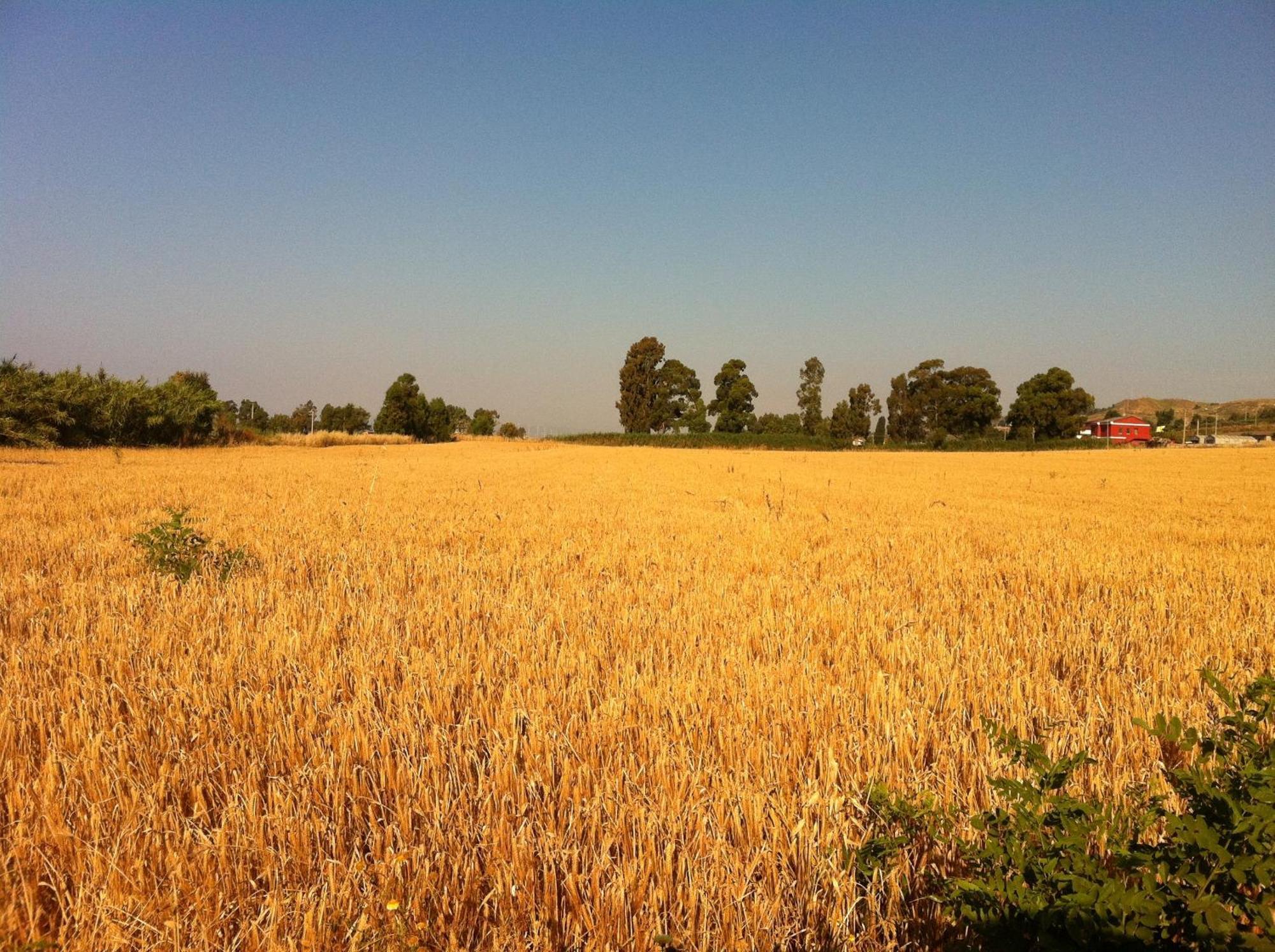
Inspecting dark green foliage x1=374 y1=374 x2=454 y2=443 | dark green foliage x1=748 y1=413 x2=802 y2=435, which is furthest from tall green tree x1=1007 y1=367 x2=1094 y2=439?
dark green foliage x1=374 y1=374 x2=454 y2=443

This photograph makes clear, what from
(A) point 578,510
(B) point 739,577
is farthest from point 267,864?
(A) point 578,510

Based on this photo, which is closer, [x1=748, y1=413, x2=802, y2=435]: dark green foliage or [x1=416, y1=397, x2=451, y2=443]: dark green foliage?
[x1=416, y1=397, x2=451, y2=443]: dark green foliage

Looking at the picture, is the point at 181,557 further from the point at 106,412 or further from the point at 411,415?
the point at 411,415

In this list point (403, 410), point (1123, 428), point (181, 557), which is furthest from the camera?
point (1123, 428)

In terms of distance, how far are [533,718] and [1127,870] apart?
2010 millimetres

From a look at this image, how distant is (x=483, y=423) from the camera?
14812 centimetres

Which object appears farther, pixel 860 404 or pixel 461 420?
pixel 461 420

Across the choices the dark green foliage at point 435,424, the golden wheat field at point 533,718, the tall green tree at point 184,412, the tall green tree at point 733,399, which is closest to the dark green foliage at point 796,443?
the tall green tree at point 733,399

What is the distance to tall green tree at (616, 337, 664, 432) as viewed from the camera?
101688 mm

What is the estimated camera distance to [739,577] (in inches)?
230

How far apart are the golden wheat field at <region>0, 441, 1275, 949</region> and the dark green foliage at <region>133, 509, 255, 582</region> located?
18 centimetres

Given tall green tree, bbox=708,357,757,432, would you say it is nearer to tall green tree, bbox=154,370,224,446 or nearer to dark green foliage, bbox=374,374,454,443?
dark green foliage, bbox=374,374,454,443

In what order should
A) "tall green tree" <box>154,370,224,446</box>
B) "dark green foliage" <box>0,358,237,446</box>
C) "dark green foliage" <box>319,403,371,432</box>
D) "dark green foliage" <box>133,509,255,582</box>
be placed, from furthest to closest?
1. "dark green foliage" <box>319,403,371,432</box>
2. "tall green tree" <box>154,370,224,446</box>
3. "dark green foliage" <box>0,358,237,446</box>
4. "dark green foliage" <box>133,509,255,582</box>

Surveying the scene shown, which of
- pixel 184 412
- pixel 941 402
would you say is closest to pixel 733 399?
pixel 941 402
